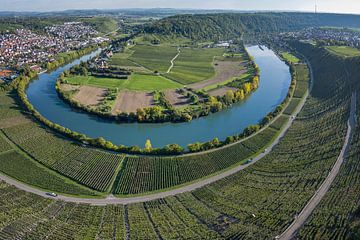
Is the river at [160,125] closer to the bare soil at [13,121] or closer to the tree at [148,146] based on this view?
the tree at [148,146]

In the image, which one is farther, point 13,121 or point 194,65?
point 194,65

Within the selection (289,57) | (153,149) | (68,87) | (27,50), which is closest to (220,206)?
(153,149)

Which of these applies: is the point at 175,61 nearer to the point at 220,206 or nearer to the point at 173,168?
the point at 173,168

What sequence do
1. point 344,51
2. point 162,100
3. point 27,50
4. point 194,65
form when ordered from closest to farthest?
point 162,100 < point 344,51 < point 194,65 < point 27,50

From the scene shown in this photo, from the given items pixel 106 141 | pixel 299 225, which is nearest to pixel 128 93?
pixel 106 141

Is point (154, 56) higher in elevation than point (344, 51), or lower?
lower

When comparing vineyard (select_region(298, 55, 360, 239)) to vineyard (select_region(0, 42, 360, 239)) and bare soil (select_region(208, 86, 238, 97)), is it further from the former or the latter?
bare soil (select_region(208, 86, 238, 97))

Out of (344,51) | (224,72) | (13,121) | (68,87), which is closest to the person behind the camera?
(13,121)

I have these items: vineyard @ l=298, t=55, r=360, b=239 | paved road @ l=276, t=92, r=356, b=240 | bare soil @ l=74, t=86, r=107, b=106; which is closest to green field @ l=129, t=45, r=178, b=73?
bare soil @ l=74, t=86, r=107, b=106

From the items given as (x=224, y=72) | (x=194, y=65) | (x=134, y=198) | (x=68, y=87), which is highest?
(x=194, y=65)
